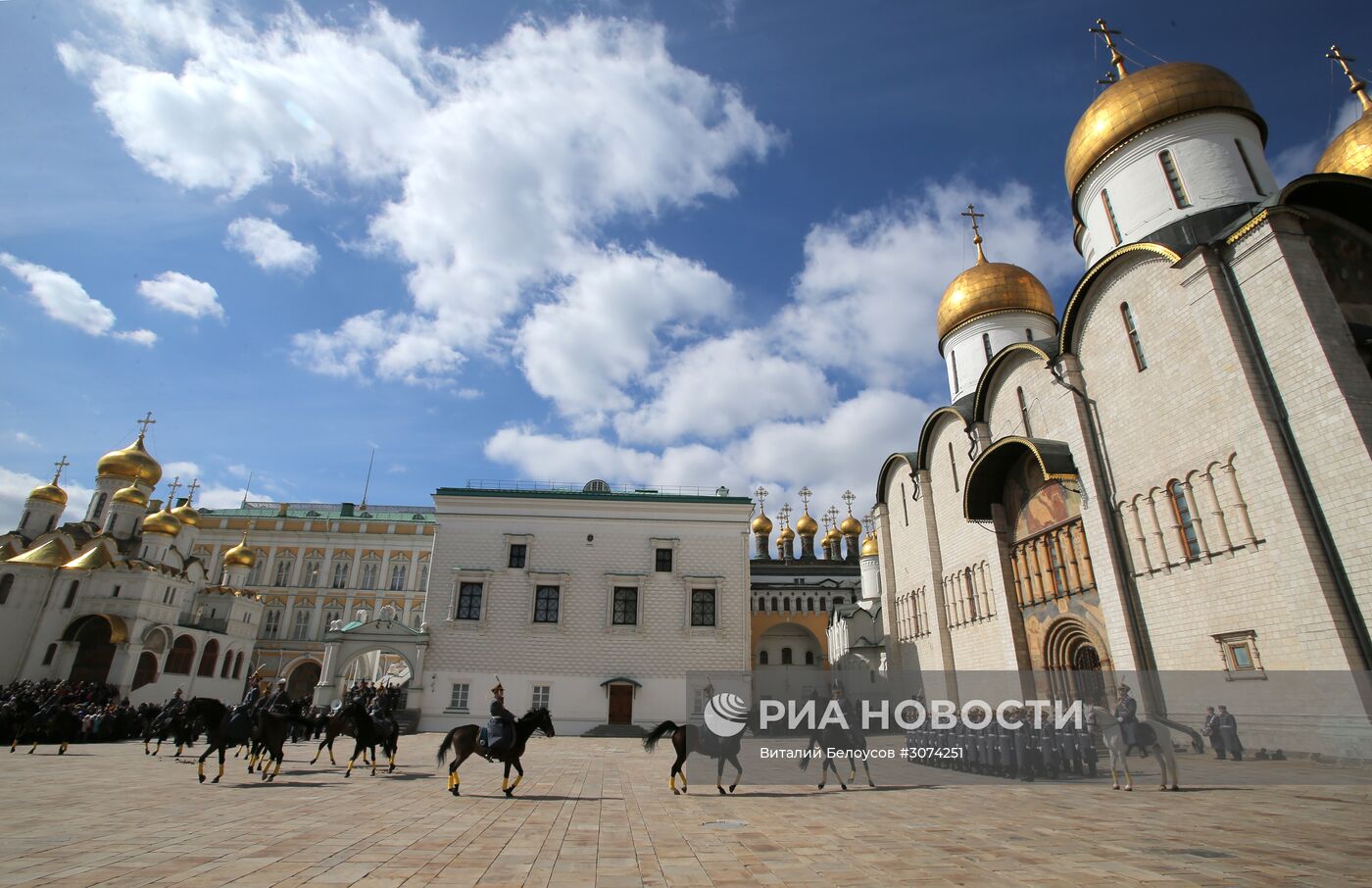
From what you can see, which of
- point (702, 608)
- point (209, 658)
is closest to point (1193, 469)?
point (702, 608)

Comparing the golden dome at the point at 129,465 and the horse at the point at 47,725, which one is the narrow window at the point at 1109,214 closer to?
the horse at the point at 47,725

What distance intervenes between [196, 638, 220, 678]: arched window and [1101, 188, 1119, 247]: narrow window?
42823mm

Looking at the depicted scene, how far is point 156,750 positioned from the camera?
51.9 feet

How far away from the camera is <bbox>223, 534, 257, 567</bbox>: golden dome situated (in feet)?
126

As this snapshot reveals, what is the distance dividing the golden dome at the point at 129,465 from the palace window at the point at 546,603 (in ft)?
84.7

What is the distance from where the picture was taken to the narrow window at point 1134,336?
1611 cm

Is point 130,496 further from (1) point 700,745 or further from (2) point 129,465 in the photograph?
(1) point 700,745

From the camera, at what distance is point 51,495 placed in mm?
35000

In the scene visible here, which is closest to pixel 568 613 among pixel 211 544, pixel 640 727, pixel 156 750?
pixel 640 727

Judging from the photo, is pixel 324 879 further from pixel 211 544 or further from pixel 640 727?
pixel 211 544

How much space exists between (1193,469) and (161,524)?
144 ft

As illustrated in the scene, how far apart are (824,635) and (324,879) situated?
1505 inches

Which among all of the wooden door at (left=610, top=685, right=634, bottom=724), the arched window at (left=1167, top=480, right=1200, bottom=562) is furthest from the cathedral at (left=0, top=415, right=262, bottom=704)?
the arched window at (left=1167, top=480, right=1200, bottom=562)

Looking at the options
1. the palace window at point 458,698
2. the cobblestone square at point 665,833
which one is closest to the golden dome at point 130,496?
the palace window at point 458,698
